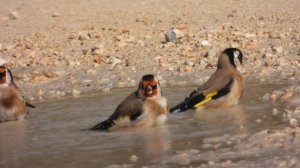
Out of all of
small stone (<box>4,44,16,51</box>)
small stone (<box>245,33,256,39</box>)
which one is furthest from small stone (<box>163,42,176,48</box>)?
small stone (<box>4,44,16,51</box>)

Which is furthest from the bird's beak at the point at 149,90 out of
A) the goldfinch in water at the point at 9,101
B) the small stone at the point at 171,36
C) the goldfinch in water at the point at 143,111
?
the small stone at the point at 171,36

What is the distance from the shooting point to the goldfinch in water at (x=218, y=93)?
958 centimetres

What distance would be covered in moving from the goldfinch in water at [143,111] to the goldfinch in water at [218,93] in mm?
777

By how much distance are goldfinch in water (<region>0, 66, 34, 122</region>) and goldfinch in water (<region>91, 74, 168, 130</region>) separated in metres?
1.64

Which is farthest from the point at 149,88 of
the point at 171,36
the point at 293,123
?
the point at 171,36

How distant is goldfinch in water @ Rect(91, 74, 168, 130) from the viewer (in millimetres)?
8531

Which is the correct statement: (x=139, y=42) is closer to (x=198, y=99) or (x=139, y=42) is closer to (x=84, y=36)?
(x=84, y=36)

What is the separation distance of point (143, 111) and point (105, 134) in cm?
49

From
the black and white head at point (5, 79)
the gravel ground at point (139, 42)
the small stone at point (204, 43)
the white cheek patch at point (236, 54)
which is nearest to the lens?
the black and white head at point (5, 79)

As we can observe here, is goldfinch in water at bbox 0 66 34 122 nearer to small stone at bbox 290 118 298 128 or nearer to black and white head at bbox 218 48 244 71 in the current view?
black and white head at bbox 218 48 244 71

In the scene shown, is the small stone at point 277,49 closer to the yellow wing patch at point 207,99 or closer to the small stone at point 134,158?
the yellow wing patch at point 207,99

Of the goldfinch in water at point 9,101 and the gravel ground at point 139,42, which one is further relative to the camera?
the gravel ground at point 139,42


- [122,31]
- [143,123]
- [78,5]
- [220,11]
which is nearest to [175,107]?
[143,123]

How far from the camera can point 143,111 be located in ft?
28.1
